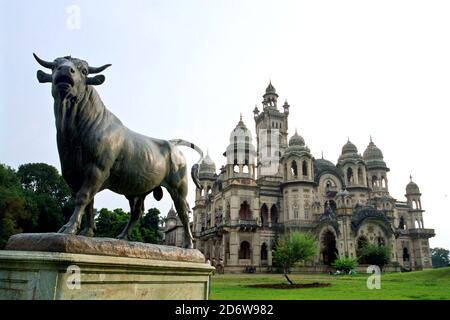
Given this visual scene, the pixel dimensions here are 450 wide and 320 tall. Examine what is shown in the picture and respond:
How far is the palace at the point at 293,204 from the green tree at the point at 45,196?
16410mm

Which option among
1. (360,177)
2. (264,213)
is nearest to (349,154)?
(360,177)

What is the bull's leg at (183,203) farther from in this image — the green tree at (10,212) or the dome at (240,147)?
the dome at (240,147)

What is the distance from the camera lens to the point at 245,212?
1876 inches

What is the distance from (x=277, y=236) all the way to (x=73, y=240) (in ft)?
145

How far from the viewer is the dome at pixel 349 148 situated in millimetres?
56000

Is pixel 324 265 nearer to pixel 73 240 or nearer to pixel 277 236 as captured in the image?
pixel 277 236

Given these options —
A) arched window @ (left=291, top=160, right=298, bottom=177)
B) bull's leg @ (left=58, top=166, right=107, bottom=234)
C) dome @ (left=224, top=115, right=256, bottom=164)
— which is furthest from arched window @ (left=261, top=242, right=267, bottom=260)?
bull's leg @ (left=58, top=166, right=107, bottom=234)

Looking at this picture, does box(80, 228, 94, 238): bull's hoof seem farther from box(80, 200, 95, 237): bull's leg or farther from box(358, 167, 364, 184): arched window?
box(358, 167, 364, 184): arched window

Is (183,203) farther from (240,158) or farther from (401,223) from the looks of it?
(401,223)

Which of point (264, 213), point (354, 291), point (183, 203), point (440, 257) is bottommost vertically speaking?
point (354, 291)

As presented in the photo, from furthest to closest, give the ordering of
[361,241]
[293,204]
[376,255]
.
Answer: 1. [293,204]
2. [361,241]
3. [376,255]

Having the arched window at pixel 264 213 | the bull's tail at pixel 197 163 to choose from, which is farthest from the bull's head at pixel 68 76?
the arched window at pixel 264 213

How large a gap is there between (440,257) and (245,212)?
8269 cm
